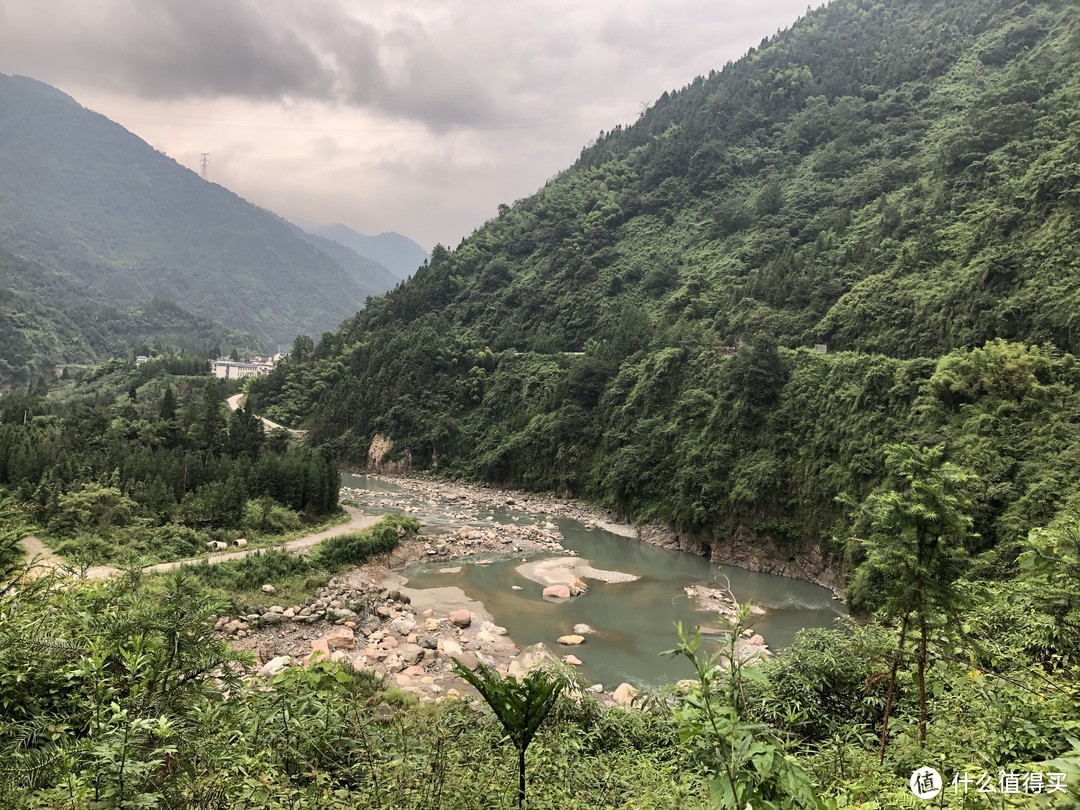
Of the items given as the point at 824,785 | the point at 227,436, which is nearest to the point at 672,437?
the point at 227,436

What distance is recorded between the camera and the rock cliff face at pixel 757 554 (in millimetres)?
23547

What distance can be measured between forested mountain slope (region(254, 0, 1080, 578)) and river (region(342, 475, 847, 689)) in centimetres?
312

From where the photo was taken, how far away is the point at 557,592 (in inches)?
843

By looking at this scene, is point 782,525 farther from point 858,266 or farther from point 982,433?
point 858,266

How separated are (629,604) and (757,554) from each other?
8.88 meters

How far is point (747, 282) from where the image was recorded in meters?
43.7

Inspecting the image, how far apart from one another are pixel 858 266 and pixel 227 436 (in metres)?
39.4

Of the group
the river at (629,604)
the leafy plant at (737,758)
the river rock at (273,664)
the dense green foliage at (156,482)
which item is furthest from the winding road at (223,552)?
the leafy plant at (737,758)

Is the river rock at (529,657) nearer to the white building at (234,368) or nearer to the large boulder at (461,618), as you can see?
the large boulder at (461,618)

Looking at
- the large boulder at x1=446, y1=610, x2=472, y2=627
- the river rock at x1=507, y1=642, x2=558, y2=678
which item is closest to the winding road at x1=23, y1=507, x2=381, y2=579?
the large boulder at x1=446, y1=610, x2=472, y2=627

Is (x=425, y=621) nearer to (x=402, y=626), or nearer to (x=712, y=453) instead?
(x=402, y=626)

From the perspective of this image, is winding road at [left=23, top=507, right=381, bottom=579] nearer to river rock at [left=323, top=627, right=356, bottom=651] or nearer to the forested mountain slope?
river rock at [left=323, top=627, right=356, bottom=651]

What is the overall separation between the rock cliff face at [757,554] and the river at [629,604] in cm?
55

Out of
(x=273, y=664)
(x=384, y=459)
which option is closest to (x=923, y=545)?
(x=273, y=664)
